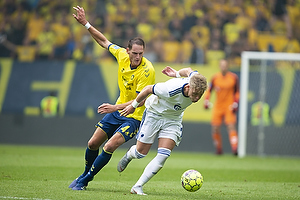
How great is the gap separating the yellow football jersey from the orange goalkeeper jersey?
23.9ft

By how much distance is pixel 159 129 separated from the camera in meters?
6.25

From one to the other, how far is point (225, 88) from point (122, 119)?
25.2ft

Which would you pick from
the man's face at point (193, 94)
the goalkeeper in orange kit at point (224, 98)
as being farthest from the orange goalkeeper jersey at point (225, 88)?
the man's face at point (193, 94)

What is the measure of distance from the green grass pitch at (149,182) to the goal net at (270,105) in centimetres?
307

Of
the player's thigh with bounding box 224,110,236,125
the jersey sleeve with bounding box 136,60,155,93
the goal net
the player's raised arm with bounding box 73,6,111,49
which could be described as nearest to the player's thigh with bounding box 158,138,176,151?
the jersey sleeve with bounding box 136,60,155,93

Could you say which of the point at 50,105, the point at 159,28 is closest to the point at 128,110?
the point at 50,105

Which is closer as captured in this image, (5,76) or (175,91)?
(175,91)

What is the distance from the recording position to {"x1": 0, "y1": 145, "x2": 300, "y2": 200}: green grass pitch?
6.12 meters

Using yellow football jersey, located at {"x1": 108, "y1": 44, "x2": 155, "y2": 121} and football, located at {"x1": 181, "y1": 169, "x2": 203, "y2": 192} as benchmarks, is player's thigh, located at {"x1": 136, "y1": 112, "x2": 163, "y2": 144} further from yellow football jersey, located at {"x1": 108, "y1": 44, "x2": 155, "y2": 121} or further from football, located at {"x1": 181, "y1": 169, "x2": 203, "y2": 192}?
football, located at {"x1": 181, "y1": 169, "x2": 203, "y2": 192}

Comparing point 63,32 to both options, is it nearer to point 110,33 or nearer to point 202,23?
point 110,33

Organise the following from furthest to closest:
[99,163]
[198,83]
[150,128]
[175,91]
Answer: [99,163] → [150,128] → [175,91] → [198,83]

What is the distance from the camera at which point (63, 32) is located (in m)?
18.0

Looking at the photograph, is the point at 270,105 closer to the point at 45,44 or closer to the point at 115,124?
the point at 45,44

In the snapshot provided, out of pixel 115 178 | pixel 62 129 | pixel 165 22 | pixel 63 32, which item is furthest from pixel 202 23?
pixel 115 178
